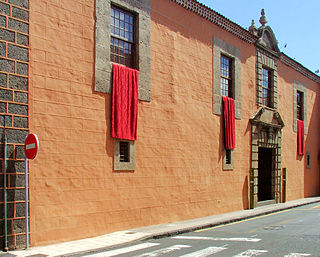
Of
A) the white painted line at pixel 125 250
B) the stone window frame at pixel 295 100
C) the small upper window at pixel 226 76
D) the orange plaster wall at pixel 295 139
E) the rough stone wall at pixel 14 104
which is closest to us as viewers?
the white painted line at pixel 125 250

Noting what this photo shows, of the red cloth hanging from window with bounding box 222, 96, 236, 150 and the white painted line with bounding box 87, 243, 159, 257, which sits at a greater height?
the red cloth hanging from window with bounding box 222, 96, 236, 150

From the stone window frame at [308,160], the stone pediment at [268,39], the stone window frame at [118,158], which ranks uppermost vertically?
the stone pediment at [268,39]

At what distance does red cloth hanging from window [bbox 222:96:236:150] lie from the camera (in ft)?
55.5

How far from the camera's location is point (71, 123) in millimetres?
10406

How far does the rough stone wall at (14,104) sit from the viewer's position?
8820 mm

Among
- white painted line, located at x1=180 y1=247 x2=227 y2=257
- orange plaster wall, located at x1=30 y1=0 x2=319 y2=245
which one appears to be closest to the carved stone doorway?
orange plaster wall, located at x1=30 y1=0 x2=319 y2=245

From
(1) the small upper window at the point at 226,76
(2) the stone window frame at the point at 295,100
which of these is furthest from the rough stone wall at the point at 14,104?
(2) the stone window frame at the point at 295,100

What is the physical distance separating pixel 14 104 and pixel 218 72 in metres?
9.79

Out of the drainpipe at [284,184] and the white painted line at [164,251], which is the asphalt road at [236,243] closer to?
the white painted line at [164,251]

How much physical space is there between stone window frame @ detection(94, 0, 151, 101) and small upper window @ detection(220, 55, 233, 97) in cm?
534

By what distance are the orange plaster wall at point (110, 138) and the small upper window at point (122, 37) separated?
3.16 feet

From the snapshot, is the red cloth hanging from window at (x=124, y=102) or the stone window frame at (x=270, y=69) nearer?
the red cloth hanging from window at (x=124, y=102)

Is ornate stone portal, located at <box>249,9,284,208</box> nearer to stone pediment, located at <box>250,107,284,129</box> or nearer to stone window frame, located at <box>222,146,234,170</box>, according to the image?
stone pediment, located at <box>250,107,284,129</box>

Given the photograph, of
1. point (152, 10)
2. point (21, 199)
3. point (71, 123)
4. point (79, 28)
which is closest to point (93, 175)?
point (71, 123)
